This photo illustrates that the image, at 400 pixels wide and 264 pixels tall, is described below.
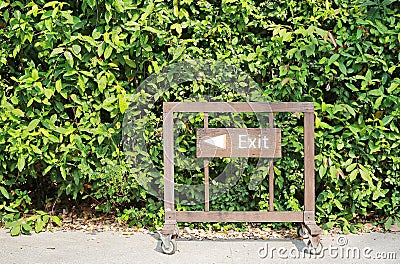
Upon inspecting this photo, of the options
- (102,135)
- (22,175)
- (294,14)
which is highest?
(294,14)

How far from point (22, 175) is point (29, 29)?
125 cm

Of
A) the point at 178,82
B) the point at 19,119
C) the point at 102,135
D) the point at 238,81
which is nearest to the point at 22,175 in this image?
the point at 19,119

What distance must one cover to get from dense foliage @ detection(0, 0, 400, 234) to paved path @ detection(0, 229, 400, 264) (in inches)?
9.1

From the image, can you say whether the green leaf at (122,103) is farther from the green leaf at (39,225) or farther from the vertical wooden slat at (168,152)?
the green leaf at (39,225)

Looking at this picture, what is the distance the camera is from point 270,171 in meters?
4.36

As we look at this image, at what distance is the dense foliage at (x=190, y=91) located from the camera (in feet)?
14.8

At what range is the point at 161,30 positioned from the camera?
4.51 meters

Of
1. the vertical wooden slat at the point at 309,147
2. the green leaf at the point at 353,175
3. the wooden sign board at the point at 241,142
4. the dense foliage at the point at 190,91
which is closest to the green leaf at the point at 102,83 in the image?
the dense foliage at the point at 190,91

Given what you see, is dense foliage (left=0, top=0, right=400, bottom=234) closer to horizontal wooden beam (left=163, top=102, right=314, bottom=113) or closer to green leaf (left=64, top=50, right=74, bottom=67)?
green leaf (left=64, top=50, right=74, bottom=67)

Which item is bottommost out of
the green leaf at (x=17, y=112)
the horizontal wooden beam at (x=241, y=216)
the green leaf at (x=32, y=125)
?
the horizontal wooden beam at (x=241, y=216)

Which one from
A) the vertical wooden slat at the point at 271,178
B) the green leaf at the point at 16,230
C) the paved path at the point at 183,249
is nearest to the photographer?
the paved path at the point at 183,249

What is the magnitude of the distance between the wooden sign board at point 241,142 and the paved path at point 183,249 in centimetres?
73

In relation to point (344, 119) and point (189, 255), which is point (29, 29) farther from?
point (344, 119)

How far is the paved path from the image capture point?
4102 millimetres
